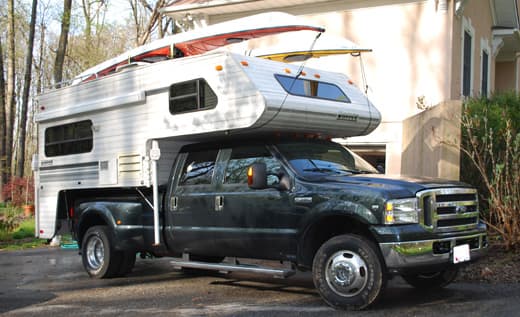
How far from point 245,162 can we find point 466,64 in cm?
1016

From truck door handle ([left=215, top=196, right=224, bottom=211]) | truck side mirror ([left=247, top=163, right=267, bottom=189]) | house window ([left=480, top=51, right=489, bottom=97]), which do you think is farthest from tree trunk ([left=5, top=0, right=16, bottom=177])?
truck side mirror ([left=247, top=163, right=267, bottom=189])

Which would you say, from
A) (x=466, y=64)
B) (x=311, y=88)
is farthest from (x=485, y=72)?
(x=311, y=88)

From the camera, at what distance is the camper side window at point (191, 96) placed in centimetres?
787

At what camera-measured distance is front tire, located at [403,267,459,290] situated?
24.5 feet

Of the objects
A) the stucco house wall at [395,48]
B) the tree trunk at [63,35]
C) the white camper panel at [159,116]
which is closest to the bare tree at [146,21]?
the tree trunk at [63,35]

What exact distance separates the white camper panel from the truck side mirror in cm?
53

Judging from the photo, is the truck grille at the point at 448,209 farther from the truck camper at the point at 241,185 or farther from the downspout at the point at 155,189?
the downspout at the point at 155,189

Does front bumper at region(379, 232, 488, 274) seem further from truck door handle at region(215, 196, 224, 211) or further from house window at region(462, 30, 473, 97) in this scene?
house window at region(462, 30, 473, 97)

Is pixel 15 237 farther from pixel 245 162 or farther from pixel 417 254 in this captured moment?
pixel 417 254

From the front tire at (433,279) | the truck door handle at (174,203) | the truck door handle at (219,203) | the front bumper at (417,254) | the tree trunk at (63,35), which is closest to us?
the front bumper at (417,254)

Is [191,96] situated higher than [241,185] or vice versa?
[191,96]

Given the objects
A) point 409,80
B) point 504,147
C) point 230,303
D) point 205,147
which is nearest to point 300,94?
point 205,147

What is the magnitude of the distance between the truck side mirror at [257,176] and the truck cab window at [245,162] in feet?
0.72

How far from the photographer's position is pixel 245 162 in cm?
770
